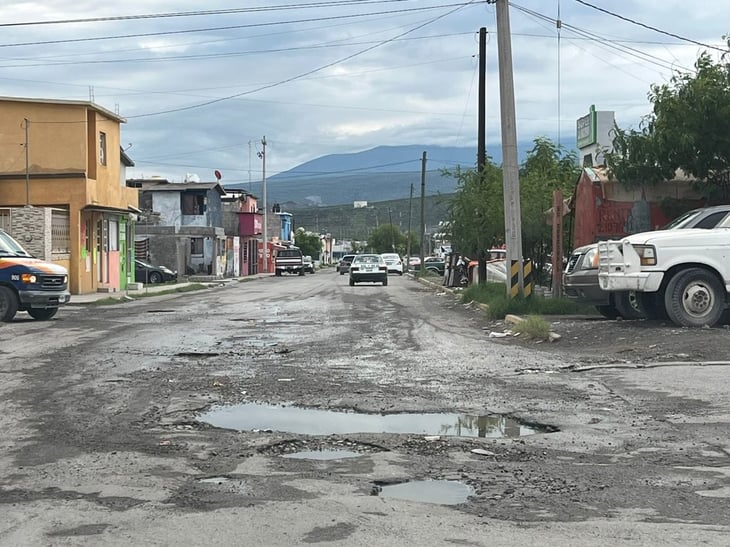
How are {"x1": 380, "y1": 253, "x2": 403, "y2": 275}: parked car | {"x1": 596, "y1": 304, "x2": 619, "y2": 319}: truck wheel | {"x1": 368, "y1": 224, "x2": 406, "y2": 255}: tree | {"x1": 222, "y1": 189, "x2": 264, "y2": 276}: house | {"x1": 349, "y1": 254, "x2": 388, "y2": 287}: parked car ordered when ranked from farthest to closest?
1. {"x1": 368, "y1": 224, "x2": 406, "y2": 255}: tree
2. {"x1": 380, "y1": 253, "x2": 403, "y2": 275}: parked car
3. {"x1": 222, "y1": 189, "x2": 264, "y2": 276}: house
4. {"x1": 349, "y1": 254, "x2": 388, "y2": 287}: parked car
5. {"x1": 596, "y1": 304, "x2": 619, "y2": 319}: truck wheel

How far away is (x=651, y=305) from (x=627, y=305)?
0.94 meters

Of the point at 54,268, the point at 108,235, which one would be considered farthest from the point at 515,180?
the point at 108,235

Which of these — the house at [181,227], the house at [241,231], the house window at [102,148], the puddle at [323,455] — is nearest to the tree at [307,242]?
the house at [241,231]

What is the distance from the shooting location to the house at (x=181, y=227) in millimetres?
60281

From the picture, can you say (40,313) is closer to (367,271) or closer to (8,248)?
(8,248)

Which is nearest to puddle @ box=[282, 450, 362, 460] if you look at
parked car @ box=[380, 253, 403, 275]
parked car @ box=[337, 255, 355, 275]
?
parked car @ box=[337, 255, 355, 275]

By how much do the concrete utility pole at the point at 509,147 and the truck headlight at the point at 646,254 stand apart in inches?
254

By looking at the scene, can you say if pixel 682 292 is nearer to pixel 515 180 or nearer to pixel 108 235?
pixel 515 180

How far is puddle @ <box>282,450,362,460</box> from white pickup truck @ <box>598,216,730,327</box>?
28.4 feet

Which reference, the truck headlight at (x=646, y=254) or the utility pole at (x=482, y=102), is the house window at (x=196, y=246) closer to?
the utility pole at (x=482, y=102)

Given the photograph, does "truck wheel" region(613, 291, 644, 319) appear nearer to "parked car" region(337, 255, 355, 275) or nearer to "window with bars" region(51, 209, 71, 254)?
"window with bars" region(51, 209, 71, 254)

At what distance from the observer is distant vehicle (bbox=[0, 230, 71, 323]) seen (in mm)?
19703

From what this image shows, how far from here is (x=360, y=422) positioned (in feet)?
28.1

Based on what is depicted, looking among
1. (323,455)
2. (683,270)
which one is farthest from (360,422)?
(683,270)
